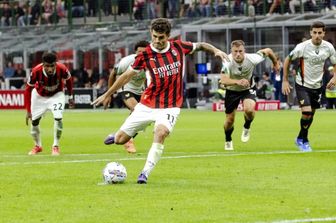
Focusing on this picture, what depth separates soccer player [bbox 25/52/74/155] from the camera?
22.1 m

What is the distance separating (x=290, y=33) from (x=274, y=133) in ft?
78.5

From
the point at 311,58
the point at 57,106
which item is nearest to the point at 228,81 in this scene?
the point at 311,58

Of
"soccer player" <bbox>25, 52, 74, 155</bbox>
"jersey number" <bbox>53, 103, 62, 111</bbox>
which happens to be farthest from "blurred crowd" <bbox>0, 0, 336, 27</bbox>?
"jersey number" <bbox>53, 103, 62, 111</bbox>

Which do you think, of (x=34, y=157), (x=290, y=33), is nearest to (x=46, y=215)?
(x=34, y=157)

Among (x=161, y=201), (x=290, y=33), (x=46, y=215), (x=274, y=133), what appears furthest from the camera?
(x=290, y=33)

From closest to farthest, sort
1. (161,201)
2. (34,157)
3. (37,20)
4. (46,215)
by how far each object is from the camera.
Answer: (46,215), (161,201), (34,157), (37,20)

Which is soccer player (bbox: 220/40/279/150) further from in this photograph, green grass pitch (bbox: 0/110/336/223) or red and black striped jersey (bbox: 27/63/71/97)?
red and black striped jersey (bbox: 27/63/71/97)

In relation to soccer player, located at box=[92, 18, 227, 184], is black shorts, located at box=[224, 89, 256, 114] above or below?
below

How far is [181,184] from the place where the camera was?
604 inches

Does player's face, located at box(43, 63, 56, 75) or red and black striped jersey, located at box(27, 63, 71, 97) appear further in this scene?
red and black striped jersey, located at box(27, 63, 71, 97)

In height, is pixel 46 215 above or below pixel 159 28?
below

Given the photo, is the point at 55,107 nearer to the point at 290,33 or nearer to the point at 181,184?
the point at 181,184

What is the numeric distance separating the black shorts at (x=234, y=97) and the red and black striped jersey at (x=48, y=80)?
341 cm

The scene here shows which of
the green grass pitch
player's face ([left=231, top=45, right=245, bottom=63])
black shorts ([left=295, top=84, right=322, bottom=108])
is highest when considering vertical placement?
player's face ([left=231, top=45, right=245, bottom=63])
